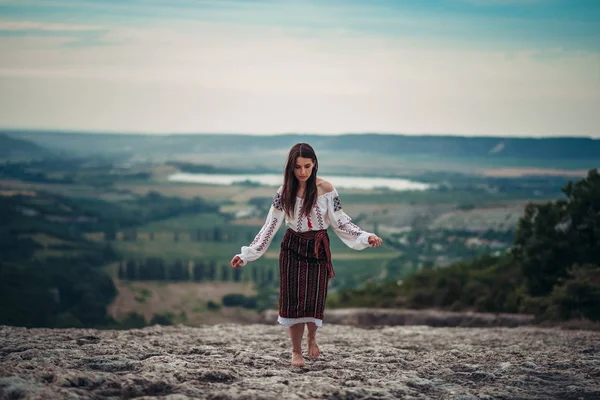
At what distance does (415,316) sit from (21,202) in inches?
2307

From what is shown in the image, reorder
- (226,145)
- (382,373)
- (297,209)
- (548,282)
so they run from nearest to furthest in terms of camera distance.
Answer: (382,373) → (297,209) → (548,282) → (226,145)

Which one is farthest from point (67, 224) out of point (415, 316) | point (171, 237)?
point (415, 316)

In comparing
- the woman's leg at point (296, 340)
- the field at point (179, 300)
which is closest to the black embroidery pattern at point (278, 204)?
the woman's leg at point (296, 340)

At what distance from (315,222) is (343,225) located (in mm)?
380

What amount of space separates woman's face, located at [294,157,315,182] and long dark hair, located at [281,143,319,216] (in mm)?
43

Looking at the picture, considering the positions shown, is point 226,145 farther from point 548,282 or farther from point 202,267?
point 548,282

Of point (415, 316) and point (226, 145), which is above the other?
point (226, 145)

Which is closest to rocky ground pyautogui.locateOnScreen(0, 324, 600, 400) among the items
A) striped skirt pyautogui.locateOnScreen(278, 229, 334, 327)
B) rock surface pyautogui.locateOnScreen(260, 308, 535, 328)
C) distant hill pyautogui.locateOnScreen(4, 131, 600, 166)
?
striped skirt pyautogui.locateOnScreen(278, 229, 334, 327)

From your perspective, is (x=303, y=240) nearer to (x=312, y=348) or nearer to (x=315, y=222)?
(x=315, y=222)

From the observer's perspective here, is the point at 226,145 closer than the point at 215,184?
No

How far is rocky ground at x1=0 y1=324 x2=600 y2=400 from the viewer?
585cm

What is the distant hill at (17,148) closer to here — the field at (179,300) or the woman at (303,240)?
the field at (179,300)

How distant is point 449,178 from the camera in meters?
100

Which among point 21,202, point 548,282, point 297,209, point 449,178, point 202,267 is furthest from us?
point 449,178
